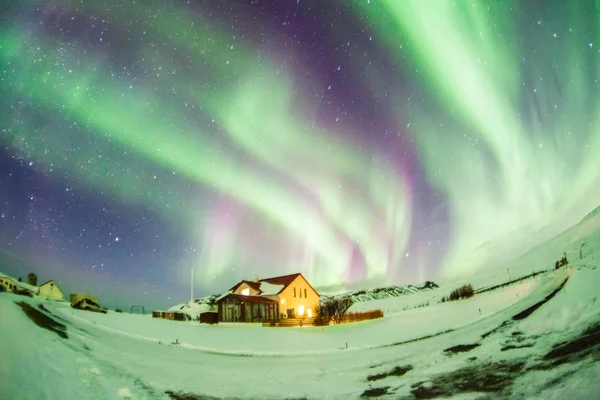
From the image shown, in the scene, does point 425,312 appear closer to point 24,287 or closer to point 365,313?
point 365,313

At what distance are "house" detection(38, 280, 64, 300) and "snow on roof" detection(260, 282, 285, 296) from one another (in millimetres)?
4037

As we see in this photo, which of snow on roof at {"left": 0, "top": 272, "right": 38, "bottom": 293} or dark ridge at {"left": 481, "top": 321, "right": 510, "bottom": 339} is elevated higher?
snow on roof at {"left": 0, "top": 272, "right": 38, "bottom": 293}

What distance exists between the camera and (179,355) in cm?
809

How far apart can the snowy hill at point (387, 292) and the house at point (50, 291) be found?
5.71 m

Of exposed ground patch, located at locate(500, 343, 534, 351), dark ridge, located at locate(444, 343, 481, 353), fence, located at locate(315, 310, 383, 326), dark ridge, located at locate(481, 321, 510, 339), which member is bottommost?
dark ridge, located at locate(444, 343, 481, 353)

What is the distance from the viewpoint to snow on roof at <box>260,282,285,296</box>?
28.8ft

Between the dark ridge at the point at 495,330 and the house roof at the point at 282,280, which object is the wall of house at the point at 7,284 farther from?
the dark ridge at the point at 495,330

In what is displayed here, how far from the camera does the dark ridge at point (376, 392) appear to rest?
7.66 metres

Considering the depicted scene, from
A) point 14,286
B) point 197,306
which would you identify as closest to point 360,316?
point 197,306

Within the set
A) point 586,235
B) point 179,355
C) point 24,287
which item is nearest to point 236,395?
point 179,355

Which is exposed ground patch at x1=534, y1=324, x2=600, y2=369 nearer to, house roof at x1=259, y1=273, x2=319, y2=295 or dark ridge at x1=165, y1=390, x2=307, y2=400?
house roof at x1=259, y1=273, x2=319, y2=295

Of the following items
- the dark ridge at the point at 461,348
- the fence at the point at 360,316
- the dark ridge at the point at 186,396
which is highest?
the fence at the point at 360,316

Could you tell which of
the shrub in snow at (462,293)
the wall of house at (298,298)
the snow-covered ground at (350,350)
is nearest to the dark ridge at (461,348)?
the snow-covered ground at (350,350)

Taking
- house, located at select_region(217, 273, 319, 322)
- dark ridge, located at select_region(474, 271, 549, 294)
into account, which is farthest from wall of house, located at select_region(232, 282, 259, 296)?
dark ridge, located at select_region(474, 271, 549, 294)
